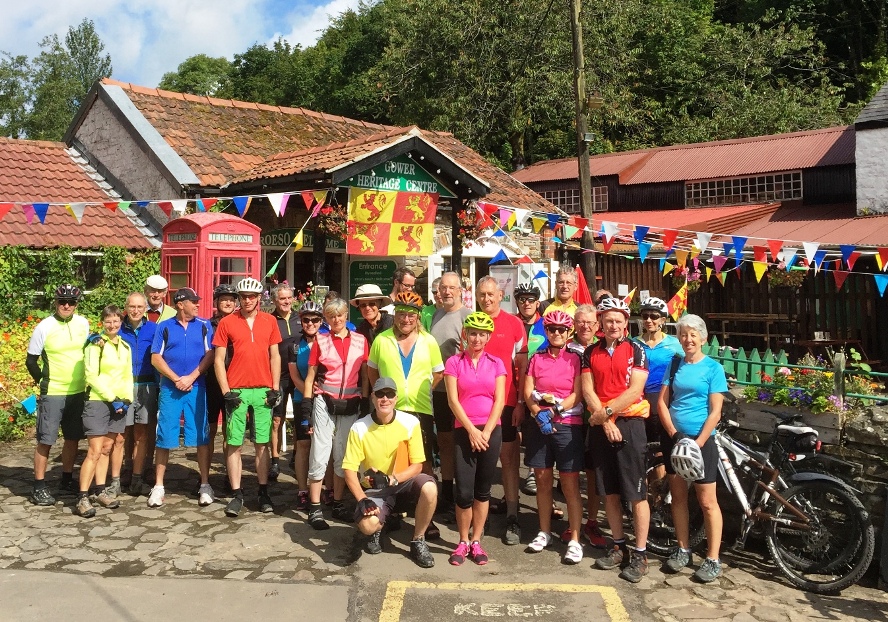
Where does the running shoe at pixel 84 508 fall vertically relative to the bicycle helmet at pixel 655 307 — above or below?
below

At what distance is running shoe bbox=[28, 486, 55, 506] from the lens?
6.94 meters

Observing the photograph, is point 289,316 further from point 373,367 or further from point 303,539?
point 303,539

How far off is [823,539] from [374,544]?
3194mm

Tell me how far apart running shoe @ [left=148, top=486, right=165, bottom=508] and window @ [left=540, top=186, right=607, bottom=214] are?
21.7 meters

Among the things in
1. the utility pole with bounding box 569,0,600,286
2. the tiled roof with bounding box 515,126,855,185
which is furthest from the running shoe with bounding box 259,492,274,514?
the tiled roof with bounding box 515,126,855,185

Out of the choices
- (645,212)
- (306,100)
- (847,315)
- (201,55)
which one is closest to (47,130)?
(201,55)

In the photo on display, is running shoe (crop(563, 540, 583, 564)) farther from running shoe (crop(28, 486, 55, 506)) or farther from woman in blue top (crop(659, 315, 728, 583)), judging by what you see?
running shoe (crop(28, 486, 55, 506))

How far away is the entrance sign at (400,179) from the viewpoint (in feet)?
35.2

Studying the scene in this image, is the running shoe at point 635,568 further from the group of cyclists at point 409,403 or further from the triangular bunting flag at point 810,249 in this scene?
the triangular bunting flag at point 810,249

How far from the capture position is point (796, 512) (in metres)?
5.51

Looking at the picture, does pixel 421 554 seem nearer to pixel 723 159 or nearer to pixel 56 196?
pixel 56 196

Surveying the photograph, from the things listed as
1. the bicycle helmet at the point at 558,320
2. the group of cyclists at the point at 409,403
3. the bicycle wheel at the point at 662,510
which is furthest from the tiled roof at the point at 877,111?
the bicycle helmet at the point at 558,320

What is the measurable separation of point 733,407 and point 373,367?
3.00 m

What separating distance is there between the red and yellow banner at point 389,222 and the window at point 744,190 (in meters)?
14.9
